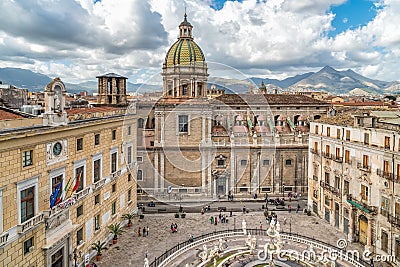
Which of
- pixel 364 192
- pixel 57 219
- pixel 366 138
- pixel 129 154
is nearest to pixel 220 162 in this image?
pixel 129 154

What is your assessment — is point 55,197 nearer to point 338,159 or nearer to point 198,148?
point 198,148

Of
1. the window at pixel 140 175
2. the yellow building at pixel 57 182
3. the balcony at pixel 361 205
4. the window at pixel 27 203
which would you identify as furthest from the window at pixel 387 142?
the window at pixel 140 175

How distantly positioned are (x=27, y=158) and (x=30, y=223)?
3697 mm

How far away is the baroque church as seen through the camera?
148 feet

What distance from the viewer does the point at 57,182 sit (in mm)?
22422

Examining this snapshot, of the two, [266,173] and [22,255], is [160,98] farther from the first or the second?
[22,255]

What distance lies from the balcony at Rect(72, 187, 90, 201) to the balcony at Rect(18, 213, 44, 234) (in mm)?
3937

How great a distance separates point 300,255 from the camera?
26.2 m

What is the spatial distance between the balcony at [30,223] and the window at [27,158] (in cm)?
312

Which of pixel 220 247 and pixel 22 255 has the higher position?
pixel 22 255

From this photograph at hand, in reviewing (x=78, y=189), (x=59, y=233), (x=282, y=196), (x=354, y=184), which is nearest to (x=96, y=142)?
(x=78, y=189)

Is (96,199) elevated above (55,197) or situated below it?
below

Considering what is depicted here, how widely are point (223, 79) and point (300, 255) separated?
50.0ft

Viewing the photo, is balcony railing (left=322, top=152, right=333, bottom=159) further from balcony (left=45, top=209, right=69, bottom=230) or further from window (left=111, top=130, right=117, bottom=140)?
balcony (left=45, top=209, right=69, bottom=230)
